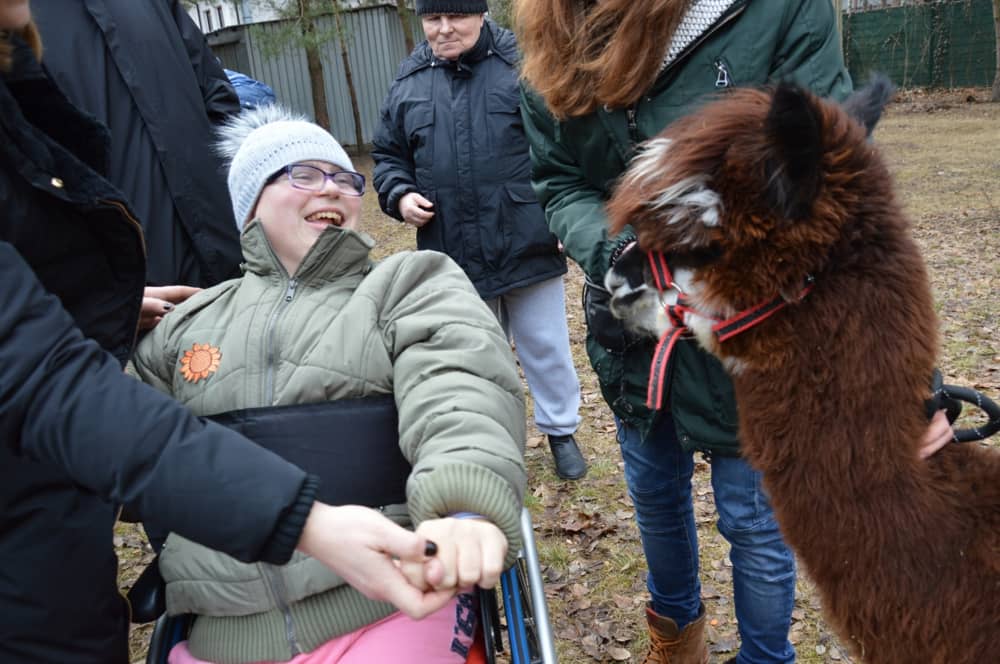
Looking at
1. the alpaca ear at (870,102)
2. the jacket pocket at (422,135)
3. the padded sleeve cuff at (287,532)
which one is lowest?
the padded sleeve cuff at (287,532)

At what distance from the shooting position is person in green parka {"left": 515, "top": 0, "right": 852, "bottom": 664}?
1.97m

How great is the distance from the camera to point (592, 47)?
214 centimetres

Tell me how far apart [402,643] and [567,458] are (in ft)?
9.08

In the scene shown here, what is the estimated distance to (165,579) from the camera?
1.90 meters

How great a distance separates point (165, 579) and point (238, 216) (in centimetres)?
96

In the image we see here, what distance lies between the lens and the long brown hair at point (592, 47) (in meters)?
1.97

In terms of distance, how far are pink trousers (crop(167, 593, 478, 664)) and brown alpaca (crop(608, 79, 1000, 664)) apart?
0.78 m

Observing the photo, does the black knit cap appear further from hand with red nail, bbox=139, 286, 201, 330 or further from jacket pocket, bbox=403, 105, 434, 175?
hand with red nail, bbox=139, 286, 201, 330

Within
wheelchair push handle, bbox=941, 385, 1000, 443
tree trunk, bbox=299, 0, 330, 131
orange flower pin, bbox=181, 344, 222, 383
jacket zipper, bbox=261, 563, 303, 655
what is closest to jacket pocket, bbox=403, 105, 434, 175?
orange flower pin, bbox=181, 344, 222, 383

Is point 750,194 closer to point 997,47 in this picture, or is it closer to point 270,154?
point 270,154

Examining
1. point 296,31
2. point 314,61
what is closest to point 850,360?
point 296,31

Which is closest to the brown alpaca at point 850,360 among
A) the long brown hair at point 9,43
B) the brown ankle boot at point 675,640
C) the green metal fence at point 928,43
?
the brown ankle boot at point 675,640

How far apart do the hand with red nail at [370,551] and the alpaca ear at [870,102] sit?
1.30m

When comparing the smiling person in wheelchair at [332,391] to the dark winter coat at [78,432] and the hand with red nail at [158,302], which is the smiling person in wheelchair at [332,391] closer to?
the hand with red nail at [158,302]
